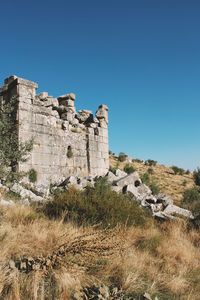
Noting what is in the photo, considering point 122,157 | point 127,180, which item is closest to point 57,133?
point 127,180

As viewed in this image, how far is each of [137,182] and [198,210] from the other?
14.5ft

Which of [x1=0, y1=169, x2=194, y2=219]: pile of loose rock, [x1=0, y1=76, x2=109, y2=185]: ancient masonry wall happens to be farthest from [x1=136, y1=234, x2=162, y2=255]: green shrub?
[x1=0, y1=76, x2=109, y2=185]: ancient masonry wall

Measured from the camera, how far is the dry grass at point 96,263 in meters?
4.16

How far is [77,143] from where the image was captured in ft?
57.0

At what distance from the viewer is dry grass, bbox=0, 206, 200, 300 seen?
4156 millimetres

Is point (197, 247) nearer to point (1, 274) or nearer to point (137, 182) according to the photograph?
point (1, 274)

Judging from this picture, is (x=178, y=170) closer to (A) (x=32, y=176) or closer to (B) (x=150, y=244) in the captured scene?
(A) (x=32, y=176)

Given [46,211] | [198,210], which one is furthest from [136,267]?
[198,210]

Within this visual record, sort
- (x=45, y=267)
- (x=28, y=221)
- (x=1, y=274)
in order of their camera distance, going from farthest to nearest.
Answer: (x=28, y=221) → (x=45, y=267) → (x=1, y=274)

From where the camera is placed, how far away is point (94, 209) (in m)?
8.59

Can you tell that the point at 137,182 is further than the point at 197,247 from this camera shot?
Yes

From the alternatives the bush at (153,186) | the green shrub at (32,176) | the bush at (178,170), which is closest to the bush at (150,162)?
the bush at (178,170)

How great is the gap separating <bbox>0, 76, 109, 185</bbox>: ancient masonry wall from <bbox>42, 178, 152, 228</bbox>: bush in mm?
5084

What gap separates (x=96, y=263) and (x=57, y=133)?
37.2 ft
